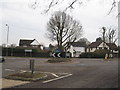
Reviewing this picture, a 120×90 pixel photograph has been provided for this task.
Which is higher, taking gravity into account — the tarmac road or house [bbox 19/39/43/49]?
house [bbox 19/39/43/49]

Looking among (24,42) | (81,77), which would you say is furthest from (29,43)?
(81,77)

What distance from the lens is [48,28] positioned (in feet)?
176

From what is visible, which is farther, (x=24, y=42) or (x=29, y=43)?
(x=24, y=42)

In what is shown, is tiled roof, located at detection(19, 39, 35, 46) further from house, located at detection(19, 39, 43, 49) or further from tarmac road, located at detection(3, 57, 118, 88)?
tarmac road, located at detection(3, 57, 118, 88)

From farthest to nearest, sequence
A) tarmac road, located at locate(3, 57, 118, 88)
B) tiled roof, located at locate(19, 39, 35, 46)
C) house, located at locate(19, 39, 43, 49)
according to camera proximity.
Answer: tiled roof, located at locate(19, 39, 35, 46), house, located at locate(19, 39, 43, 49), tarmac road, located at locate(3, 57, 118, 88)

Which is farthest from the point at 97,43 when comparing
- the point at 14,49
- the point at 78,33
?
the point at 14,49

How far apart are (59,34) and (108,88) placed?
40.4 meters

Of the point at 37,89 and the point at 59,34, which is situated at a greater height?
the point at 59,34

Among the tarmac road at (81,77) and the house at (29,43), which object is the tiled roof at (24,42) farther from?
the tarmac road at (81,77)

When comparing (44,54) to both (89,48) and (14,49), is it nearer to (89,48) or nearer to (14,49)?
(14,49)

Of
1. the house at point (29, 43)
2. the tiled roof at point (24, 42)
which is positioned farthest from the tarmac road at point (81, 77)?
the tiled roof at point (24, 42)

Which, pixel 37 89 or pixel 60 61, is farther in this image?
pixel 60 61

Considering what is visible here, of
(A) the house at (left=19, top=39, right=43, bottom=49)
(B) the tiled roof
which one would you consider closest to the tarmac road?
(A) the house at (left=19, top=39, right=43, bottom=49)

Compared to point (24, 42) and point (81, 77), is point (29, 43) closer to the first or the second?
point (24, 42)
